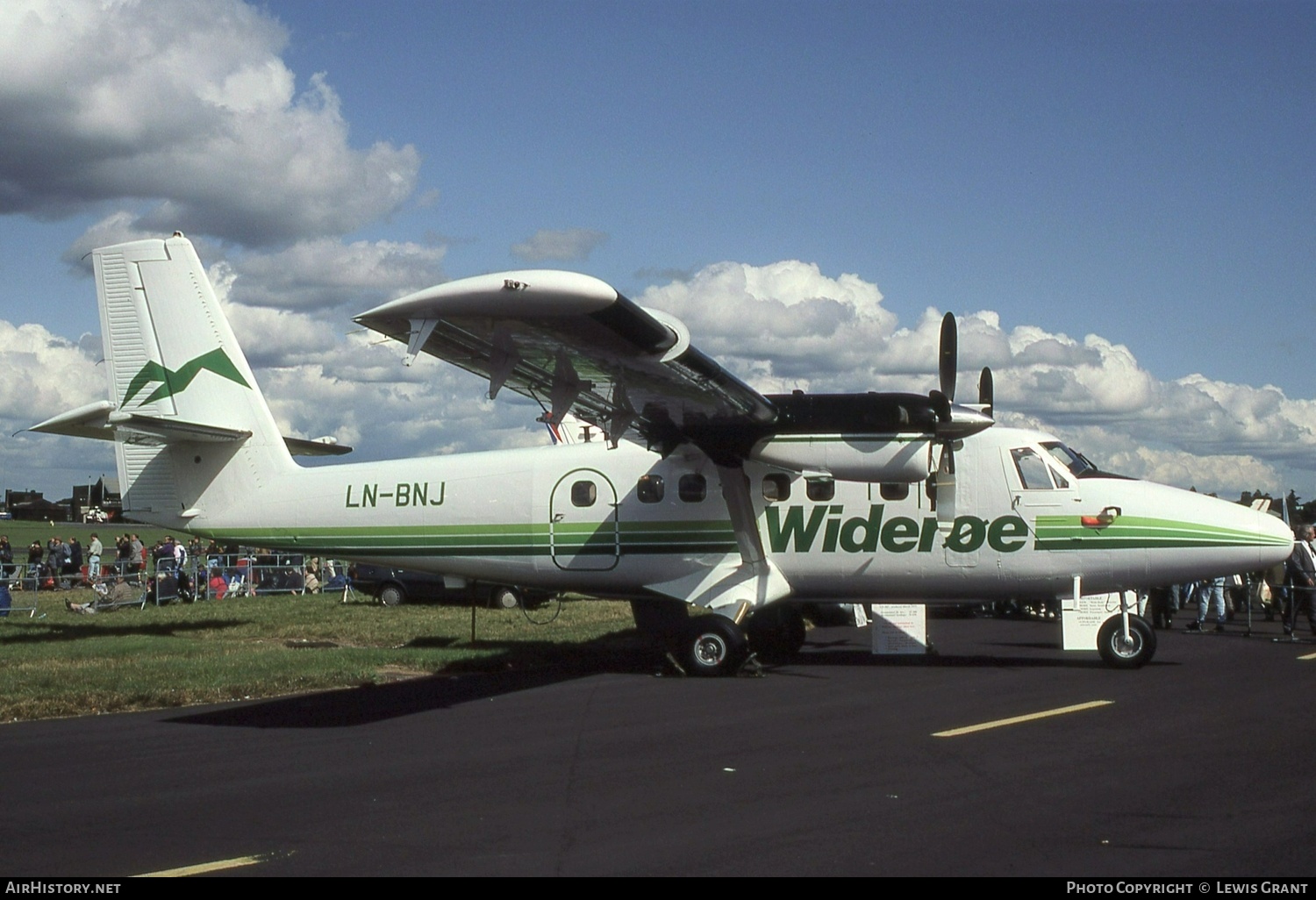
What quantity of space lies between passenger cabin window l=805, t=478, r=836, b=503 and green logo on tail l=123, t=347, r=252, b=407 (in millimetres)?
7784

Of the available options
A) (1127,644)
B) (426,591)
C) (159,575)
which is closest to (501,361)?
(1127,644)

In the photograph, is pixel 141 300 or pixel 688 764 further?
pixel 141 300

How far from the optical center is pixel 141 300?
15508mm

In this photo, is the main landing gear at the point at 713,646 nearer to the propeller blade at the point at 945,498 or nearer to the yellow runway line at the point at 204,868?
the propeller blade at the point at 945,498

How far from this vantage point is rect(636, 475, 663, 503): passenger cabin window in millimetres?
14734

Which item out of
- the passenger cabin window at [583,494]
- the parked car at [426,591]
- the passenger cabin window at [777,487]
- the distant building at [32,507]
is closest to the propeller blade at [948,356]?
the passenger cabin window at [777,487]

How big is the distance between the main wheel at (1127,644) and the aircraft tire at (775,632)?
4063 millimetres

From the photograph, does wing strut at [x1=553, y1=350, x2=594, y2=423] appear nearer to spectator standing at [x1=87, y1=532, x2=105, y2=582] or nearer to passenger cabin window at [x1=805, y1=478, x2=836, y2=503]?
passenger cabin window at [x1=805, y1=478, x2=836, y2=503]

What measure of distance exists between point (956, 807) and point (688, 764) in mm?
2074

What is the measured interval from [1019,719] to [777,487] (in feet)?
16.9

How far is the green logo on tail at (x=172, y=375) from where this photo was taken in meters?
15.5
